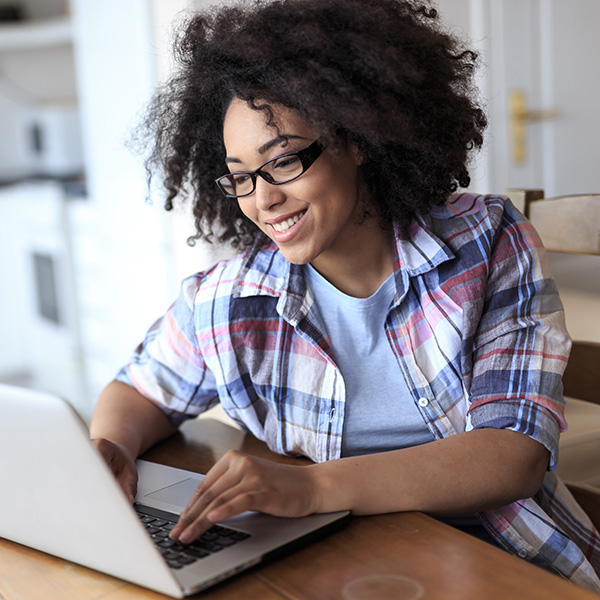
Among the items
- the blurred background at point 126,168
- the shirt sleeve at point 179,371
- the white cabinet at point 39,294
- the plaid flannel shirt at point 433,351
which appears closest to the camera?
the plaid flannel shirt at point 433,351

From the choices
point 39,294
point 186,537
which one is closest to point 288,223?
point 186,537

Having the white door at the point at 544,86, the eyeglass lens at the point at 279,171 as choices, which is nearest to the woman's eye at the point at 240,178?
the eyeglass lens at the point at 279,171

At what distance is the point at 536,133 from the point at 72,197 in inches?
78.0

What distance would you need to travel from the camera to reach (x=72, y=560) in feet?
2.54

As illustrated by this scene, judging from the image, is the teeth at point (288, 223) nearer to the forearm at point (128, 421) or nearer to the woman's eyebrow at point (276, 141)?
the woman's eyebrow at point (276, 141)

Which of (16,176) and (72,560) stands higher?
(16,176)

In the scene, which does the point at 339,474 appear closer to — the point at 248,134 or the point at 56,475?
the point at 56,475

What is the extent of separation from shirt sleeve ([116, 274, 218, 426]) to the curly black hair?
19cm

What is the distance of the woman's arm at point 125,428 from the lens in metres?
1.04

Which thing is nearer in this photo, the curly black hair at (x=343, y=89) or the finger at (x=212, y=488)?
the finger at (x=212, y=488)

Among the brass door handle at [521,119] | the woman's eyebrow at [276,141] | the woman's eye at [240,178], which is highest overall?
the brass door handle at [521,119]

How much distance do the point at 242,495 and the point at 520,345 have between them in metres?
0.43

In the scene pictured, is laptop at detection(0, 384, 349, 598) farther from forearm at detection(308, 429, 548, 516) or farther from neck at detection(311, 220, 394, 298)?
neck at detection(311, 220, 394, 298)

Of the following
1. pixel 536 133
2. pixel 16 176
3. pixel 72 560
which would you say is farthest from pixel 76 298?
pixel 72 560
